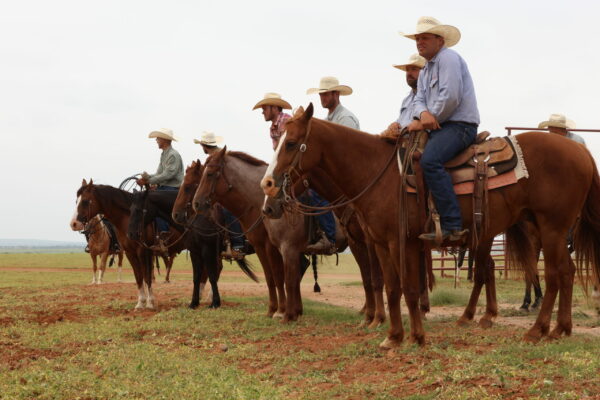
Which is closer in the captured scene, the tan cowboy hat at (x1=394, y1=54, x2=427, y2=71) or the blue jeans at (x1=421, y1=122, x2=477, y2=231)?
the blue jeans at (x1=421, y1=122, x2=477, y2=231)

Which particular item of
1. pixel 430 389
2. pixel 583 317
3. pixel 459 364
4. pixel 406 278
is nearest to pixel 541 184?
pixel 406 278

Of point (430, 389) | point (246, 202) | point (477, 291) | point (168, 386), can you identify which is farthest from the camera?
point (246, 202)

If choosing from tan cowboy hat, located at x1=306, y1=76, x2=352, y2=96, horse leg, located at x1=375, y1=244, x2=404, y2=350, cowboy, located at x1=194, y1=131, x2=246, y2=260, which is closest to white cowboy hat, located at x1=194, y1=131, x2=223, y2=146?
cowboy, located at x1=194, y1=131, x2=246, y2=260

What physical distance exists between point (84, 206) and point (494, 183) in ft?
31.6

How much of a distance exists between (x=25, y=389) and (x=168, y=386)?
1.51 meters

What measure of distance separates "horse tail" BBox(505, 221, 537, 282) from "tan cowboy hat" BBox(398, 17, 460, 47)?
2.89 m

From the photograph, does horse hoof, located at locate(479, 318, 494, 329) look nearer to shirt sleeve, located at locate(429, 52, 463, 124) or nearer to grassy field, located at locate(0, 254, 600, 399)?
grassy field, located at locate(0, 254, 600, 399)

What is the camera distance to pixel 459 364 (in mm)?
6414

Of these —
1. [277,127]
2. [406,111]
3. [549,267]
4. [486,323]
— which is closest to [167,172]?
[277,127]

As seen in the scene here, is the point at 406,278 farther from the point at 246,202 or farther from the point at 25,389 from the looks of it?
the point at 246,202

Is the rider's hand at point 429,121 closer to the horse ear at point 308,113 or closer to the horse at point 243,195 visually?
the horse ear at point 308,113

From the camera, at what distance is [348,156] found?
804 centimetres

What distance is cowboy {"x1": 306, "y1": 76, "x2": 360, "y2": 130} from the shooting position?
11062mm

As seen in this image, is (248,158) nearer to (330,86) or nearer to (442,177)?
(330,86)
